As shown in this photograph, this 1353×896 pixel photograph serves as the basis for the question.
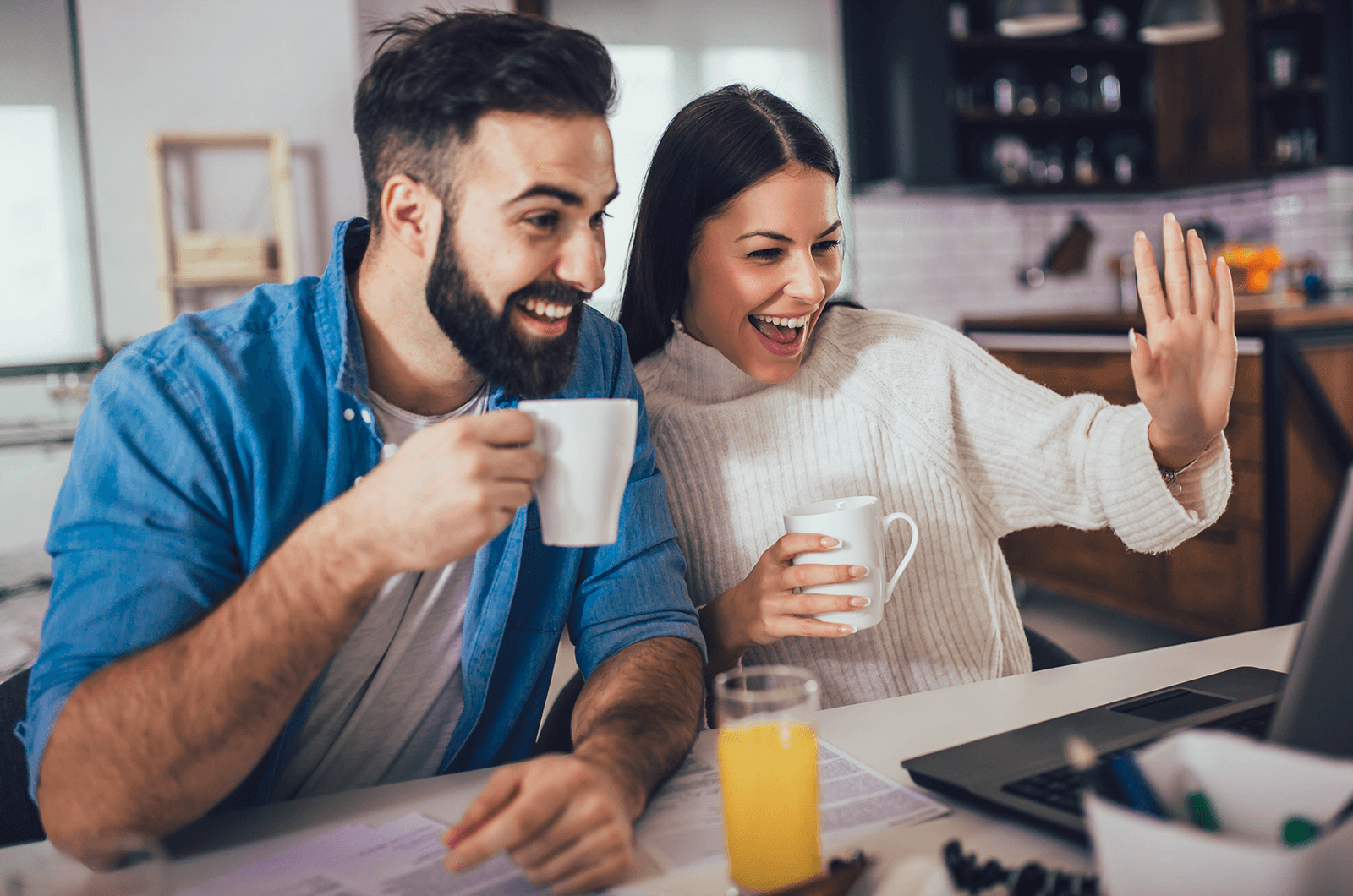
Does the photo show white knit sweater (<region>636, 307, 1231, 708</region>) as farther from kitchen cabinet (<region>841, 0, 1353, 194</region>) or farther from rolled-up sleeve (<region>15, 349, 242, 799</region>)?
kitchen cabinet (<region>841, 0, 1353, 194</region>)

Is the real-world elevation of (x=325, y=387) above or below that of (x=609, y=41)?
below

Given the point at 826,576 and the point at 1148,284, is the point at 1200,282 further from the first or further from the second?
the point at 826,576

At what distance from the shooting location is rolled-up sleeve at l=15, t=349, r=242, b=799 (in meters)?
0.83

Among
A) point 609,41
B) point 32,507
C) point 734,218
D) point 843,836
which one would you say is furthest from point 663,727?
point 609,41

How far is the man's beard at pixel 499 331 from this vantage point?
3.29ft

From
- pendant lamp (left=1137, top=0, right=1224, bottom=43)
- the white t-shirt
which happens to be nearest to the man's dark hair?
the white t-shirt

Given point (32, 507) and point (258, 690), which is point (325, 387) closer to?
point (258, 690)

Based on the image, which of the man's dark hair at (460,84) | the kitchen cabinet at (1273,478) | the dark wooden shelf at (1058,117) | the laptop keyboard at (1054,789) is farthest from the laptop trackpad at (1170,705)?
the dark wooden shelf at (1058,117)

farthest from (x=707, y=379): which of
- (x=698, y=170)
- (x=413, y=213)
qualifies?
(x=413, y=213)

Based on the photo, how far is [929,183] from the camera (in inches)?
175

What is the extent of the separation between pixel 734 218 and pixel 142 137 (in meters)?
3.10

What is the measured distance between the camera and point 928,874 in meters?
0.67

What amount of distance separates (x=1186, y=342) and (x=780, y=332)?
0.50 m

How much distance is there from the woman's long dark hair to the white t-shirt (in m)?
0.44
